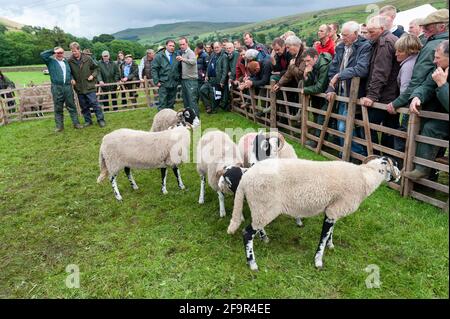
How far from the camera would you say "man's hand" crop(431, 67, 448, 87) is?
3.99 m

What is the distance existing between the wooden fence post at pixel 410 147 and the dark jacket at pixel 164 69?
723 cm

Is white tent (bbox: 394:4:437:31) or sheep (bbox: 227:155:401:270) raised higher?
white tent (bbox: 394:4:437:31)

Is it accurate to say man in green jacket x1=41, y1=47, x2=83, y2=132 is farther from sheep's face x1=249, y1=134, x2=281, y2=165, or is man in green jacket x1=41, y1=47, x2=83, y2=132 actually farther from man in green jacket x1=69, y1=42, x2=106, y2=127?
sheep's face x1=249, y1=134, x2=281, y2=165

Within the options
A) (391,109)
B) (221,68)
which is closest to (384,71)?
(391,109)

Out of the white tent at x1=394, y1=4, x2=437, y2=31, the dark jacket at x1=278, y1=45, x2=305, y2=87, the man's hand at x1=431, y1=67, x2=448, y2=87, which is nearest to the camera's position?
the man's hand at x1=431, y1=67, x2=448, y2=87

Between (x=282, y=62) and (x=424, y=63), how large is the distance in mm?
4743

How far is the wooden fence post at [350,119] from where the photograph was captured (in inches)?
227

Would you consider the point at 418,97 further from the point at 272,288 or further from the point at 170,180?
the point at 170,180

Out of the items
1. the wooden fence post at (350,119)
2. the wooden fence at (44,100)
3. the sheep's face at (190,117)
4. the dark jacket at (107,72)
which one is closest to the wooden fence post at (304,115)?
the wooden fence post at (350,119)

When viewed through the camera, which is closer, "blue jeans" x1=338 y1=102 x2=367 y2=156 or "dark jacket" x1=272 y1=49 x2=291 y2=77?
"blue jeans" x1=338 y1=102 x2=367 y2=156

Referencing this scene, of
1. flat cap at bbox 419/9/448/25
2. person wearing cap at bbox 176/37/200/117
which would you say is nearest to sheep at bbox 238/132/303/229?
flat cap at bbox 419/9/448/25

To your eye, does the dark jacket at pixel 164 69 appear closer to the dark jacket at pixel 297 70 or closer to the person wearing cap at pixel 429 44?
the dark jacket at pixel 297 70
